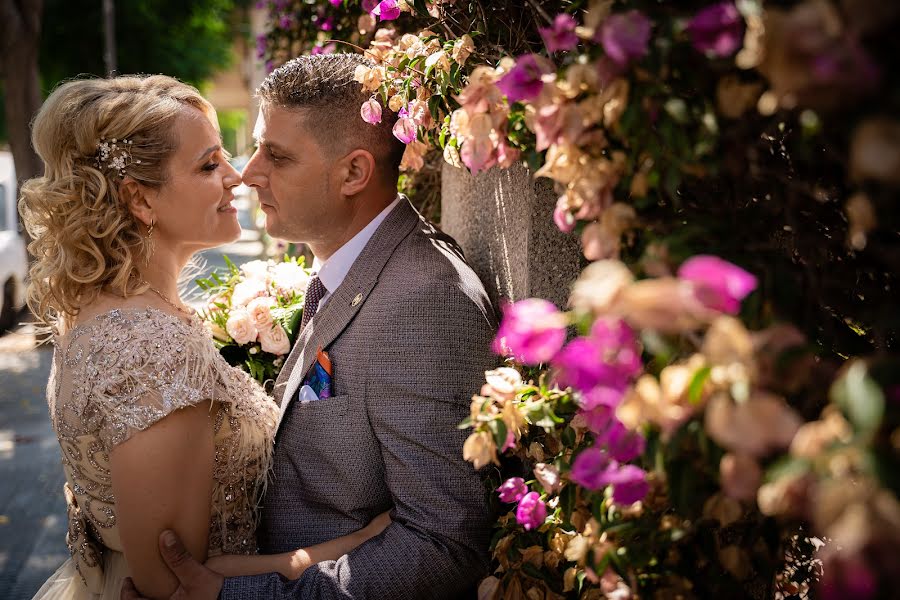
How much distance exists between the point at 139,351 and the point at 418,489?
2.86ft

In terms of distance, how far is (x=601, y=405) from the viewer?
1225 mm

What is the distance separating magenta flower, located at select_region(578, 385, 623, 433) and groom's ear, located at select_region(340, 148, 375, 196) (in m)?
1.43

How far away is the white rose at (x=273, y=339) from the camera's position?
2934 mm

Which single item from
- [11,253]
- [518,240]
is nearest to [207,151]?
[518,240]

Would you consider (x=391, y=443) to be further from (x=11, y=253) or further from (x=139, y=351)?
(x=11, y=253)

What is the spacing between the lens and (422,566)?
2178mm

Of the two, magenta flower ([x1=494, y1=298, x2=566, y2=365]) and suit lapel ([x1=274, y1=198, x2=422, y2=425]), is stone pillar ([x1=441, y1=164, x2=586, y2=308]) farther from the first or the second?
magenta flower ([x1=494, y1=298, x2=566, y2=365])

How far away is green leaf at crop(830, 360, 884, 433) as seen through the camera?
2.41 ft

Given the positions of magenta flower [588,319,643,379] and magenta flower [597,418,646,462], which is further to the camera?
magenta flower [597,418,646,462]

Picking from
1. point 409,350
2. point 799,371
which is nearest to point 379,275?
point 409,350

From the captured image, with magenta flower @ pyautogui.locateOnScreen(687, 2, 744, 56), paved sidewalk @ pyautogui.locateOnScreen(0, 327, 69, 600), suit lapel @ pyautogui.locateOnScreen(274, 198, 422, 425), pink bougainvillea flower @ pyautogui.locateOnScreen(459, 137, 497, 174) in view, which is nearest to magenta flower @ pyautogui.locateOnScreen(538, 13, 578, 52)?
pink bougainvillea flower @ pyautogui.locateOnScreen(459, 137, 497, 174)

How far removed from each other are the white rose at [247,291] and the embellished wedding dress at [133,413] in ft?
1.32

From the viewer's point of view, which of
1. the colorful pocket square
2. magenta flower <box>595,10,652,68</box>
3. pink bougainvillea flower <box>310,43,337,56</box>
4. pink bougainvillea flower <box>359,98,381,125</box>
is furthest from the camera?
pink bougainvillea flower <box>310,43,337,56</box>

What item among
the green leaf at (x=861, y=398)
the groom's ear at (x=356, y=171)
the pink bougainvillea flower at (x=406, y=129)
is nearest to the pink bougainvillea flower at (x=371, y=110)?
the pink bougainvillea flower at (x=406, y=129)
